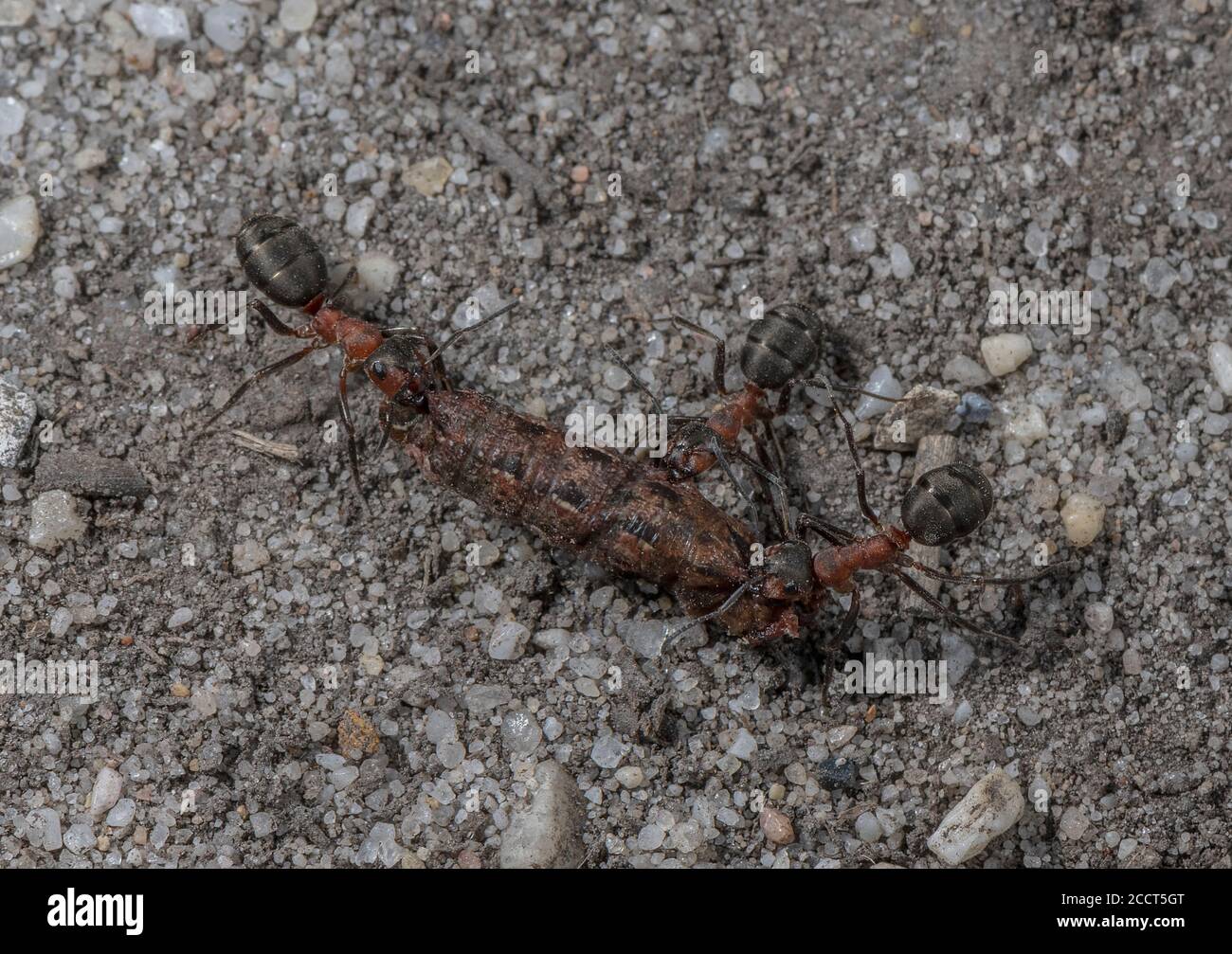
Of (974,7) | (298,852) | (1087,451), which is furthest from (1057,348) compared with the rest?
(298,852)

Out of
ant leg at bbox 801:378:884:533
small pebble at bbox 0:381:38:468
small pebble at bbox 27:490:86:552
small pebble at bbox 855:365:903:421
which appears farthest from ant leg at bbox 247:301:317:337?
small pebble at bbox 855:365:903:421

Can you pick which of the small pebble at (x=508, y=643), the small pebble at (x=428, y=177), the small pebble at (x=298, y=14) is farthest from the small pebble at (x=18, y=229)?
the small pebble at (x=508, y=643)

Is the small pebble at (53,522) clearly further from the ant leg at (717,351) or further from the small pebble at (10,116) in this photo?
the ant leg at (717,351)

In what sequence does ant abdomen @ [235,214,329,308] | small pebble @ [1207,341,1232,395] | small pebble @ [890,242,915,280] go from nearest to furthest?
1. ant abdomen @ [235,214,329,308]
2. small pebble @ [1207,341,1232,395]
3. small pebble @ [890,242,915,280]

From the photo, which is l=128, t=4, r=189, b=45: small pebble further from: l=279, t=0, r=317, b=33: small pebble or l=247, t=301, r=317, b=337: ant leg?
l=247, t=301, r=317, b=337: ant leg

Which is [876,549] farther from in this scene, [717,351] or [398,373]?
[398,373]

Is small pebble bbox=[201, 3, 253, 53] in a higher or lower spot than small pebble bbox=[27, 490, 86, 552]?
higher
